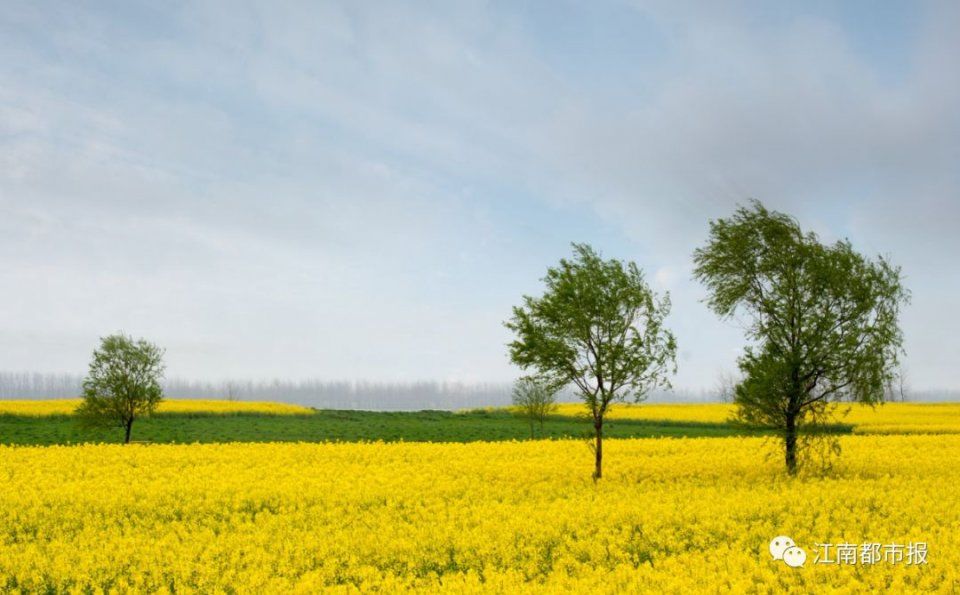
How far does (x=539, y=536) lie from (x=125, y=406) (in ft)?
120

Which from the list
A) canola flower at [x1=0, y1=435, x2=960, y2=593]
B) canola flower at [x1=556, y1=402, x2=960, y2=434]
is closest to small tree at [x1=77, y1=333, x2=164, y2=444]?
canola flower at [x1=0, y1=435, x2=960, y2=593]

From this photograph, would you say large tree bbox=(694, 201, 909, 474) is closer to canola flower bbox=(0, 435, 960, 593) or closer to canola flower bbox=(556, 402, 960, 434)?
canola flower bbox=(0, 435, 960, 593)

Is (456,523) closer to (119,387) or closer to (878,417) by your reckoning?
(119,387)

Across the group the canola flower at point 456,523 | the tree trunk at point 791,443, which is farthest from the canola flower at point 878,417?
the canola flower at point 456,523

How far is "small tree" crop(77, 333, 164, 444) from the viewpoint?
42.8 m

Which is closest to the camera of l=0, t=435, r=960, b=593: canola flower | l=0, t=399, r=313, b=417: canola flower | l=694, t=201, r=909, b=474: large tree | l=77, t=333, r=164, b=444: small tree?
l=0, t=435, r=960, b=593: canola flower

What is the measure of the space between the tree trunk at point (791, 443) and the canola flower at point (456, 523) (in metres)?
0.56

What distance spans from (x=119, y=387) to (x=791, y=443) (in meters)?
38.3

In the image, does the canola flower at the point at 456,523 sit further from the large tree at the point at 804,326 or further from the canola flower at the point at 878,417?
the canola flower at the point at 878,417

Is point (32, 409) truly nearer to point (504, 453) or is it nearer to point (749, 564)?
Result: point (504, 453)

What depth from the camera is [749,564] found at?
40.2ft

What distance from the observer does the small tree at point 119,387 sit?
4284 centimetres

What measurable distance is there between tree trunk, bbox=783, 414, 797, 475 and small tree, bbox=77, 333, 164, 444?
3675cm

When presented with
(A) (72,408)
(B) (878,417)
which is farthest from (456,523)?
(A) (72,408)
